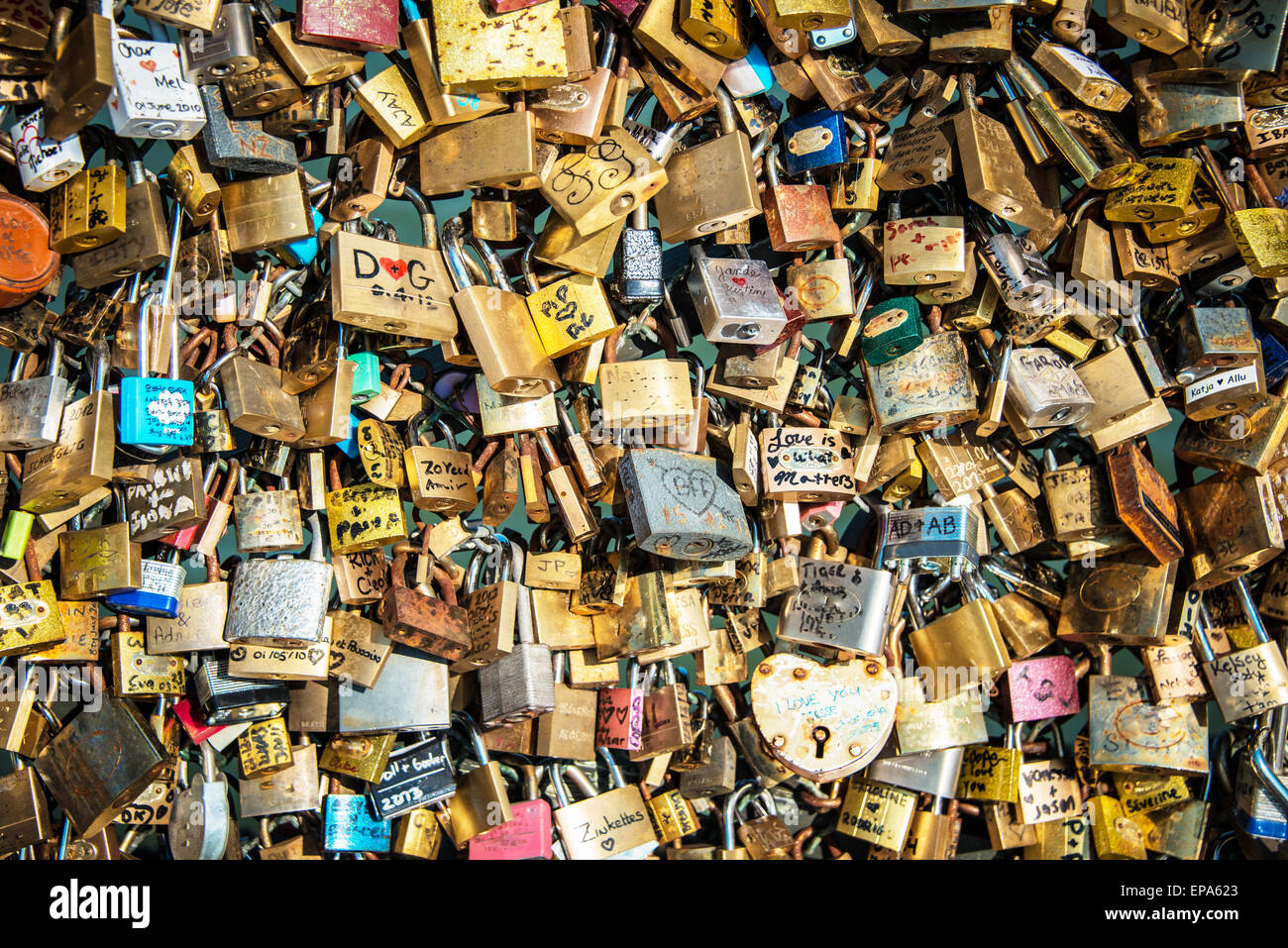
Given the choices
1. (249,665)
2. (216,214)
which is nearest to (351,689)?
(249,665)

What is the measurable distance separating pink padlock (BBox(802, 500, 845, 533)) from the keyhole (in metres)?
0.40

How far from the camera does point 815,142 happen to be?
1969 mm

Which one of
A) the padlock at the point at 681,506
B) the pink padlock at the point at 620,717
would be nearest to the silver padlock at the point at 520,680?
the pink padlock at the point at 620,717

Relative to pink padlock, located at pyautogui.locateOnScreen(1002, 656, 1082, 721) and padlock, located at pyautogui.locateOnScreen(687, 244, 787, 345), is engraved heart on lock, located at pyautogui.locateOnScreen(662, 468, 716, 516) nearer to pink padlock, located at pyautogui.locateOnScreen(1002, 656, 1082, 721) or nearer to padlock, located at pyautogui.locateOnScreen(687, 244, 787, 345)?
padlock, located at pyautogui.locateOnScreen(687, 244, 787, 345)

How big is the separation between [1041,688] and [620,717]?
93cm

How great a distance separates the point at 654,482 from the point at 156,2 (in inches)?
43.9

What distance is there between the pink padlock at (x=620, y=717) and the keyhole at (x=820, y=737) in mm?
343

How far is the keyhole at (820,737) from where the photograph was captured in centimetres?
206

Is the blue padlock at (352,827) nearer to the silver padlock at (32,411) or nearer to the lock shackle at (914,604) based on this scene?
the silver padlock at (32,411)

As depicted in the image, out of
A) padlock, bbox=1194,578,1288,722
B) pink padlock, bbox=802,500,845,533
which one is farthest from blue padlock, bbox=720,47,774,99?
padlock, bbox=1194,578,1288,722

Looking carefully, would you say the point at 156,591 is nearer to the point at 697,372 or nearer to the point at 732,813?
the point at 697,372

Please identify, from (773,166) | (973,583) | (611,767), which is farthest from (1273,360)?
(611,767)

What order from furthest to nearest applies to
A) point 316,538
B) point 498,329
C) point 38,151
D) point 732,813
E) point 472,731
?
point 732,813 < point 472,731 < point 316,538 < point 498,329 < point 38,151

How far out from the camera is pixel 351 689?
1.95 m
